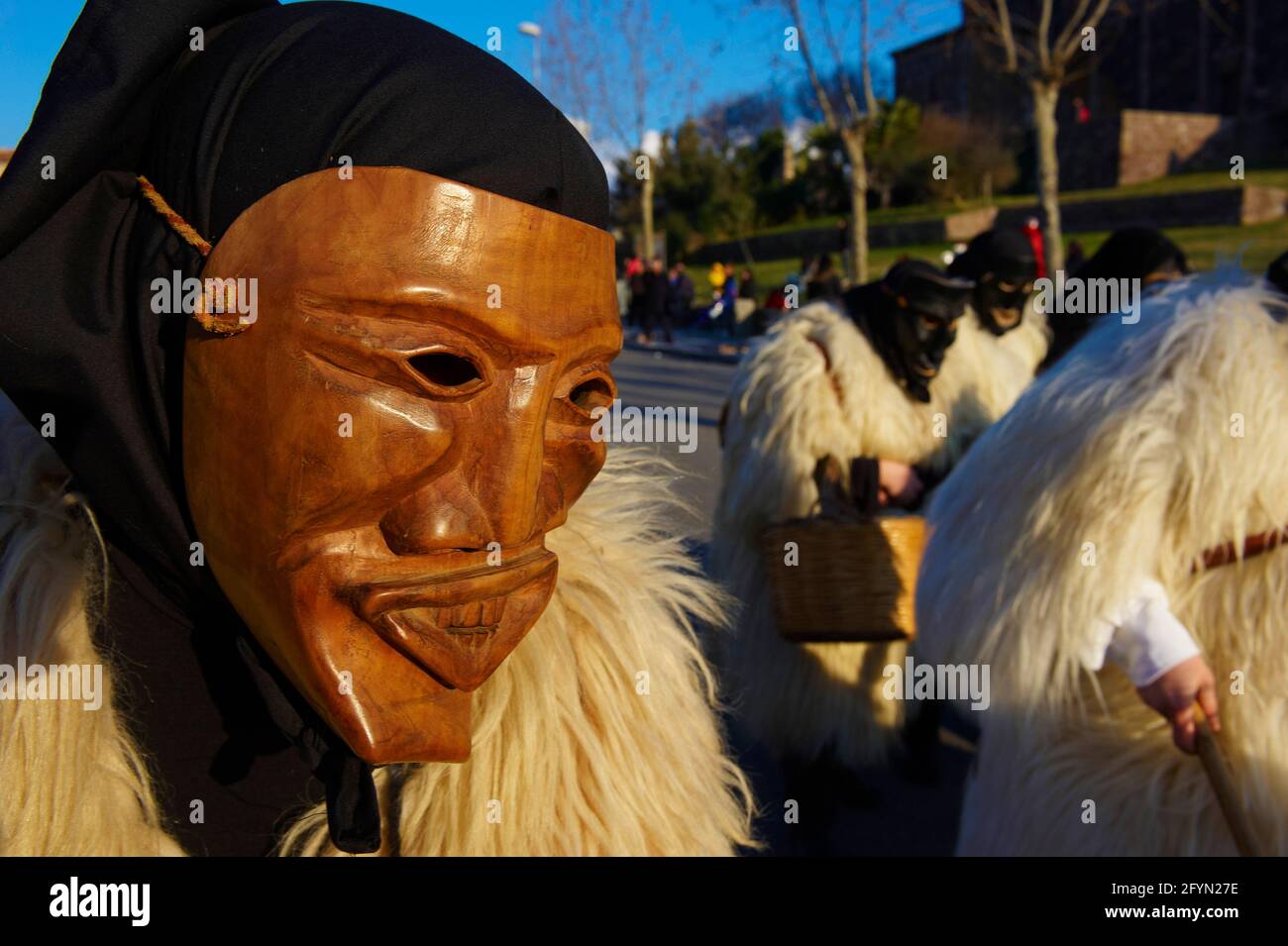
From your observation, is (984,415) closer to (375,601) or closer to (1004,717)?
(1004,717)

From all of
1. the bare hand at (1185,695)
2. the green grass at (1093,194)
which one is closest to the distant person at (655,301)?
the green grass at (1093,194)

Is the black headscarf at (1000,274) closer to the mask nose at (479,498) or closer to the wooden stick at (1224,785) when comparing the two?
the wooden stick at (1224,785)

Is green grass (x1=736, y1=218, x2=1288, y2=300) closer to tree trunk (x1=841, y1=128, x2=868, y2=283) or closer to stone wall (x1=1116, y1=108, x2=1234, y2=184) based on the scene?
tree trunk (x1=841, y1=128, x2=868, y2=283)

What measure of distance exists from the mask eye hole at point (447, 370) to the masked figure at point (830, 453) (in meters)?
2.37

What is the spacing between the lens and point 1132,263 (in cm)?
312

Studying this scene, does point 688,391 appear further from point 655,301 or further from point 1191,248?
point 1191,248

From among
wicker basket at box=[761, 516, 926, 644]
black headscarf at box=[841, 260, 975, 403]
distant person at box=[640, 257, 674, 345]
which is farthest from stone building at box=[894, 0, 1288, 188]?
wicker basket at box=[761, 516, 926, 644]

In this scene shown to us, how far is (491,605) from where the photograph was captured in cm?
93

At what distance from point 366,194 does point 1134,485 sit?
1447 millimetres

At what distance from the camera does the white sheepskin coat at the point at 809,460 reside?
3.28 meters

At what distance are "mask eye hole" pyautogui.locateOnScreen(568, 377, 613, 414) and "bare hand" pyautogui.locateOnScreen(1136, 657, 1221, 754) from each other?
121 centimetres

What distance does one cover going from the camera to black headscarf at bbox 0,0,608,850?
0.91 metres

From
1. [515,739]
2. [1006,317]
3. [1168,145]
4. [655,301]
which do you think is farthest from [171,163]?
[1168,145]
